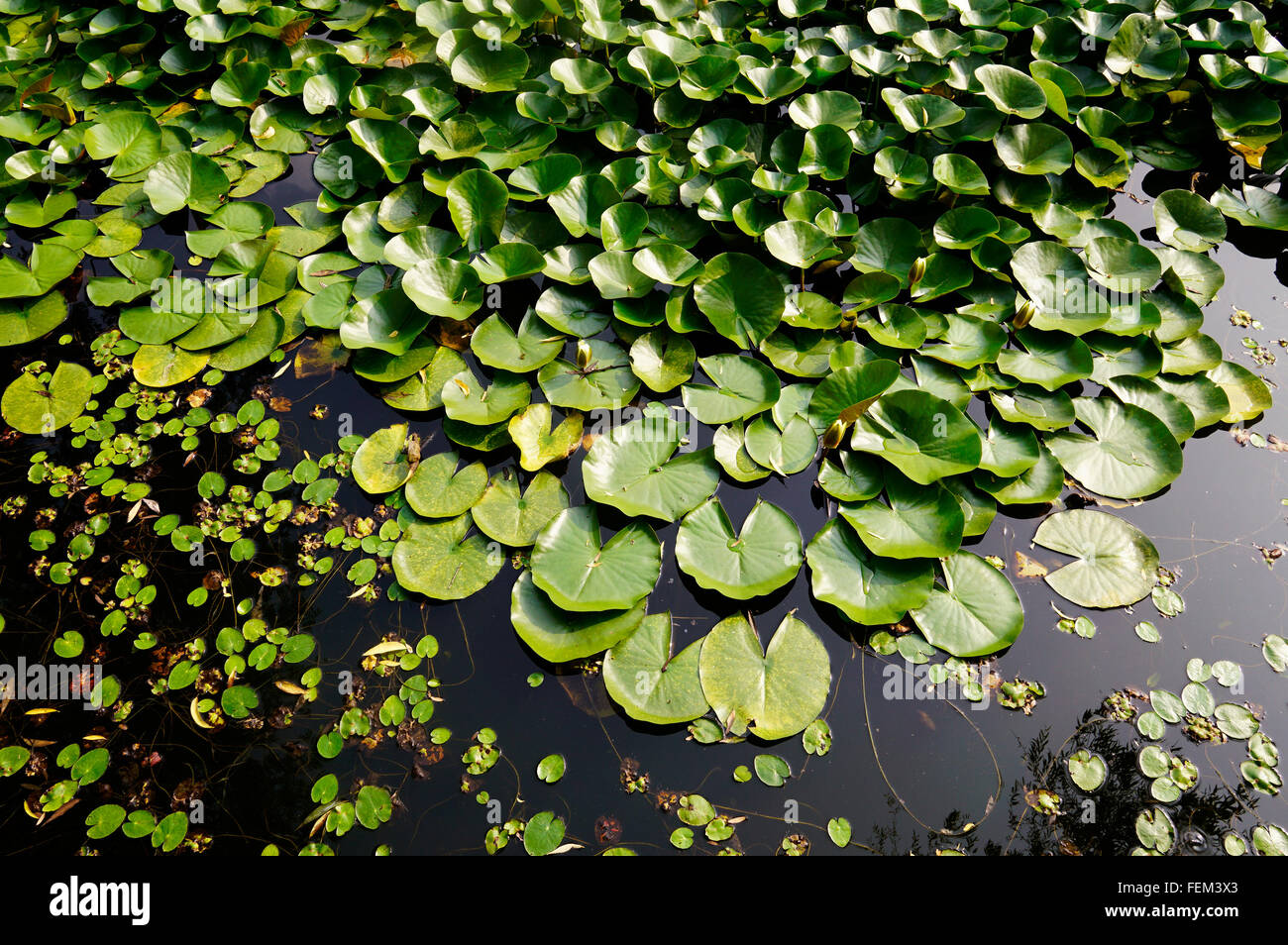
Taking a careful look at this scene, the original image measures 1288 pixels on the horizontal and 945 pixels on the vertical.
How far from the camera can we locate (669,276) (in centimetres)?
303

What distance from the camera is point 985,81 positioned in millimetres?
3650

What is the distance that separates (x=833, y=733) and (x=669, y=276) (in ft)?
6.15

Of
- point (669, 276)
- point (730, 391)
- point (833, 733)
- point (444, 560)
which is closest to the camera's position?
point (833, 733)

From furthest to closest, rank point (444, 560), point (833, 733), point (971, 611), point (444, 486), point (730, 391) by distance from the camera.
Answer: point (730, 391)
point (444, 486)
point (444, 560)
point (971, 611)
point (833, 733)

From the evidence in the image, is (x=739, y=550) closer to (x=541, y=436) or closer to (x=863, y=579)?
(x=863, y=579)

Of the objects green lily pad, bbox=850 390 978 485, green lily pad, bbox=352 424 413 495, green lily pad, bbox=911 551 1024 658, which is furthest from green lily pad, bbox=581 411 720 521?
green lily pad, bbox=911 551 1024 658

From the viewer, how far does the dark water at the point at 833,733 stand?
214 centimetres

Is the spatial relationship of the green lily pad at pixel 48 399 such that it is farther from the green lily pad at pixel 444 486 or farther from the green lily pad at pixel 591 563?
the green lily pad at pixel 591 563

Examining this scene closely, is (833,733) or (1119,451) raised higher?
(1119,451)

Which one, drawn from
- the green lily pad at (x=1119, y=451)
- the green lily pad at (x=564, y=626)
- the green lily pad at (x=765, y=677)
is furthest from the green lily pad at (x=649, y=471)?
the green lily pad at (x=1119, y=451)

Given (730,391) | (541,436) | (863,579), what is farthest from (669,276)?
(863,579)

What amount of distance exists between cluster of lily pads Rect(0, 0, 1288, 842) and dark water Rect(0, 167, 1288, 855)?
11cm

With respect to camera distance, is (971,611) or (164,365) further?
(164,365)

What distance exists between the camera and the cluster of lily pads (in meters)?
2.52
